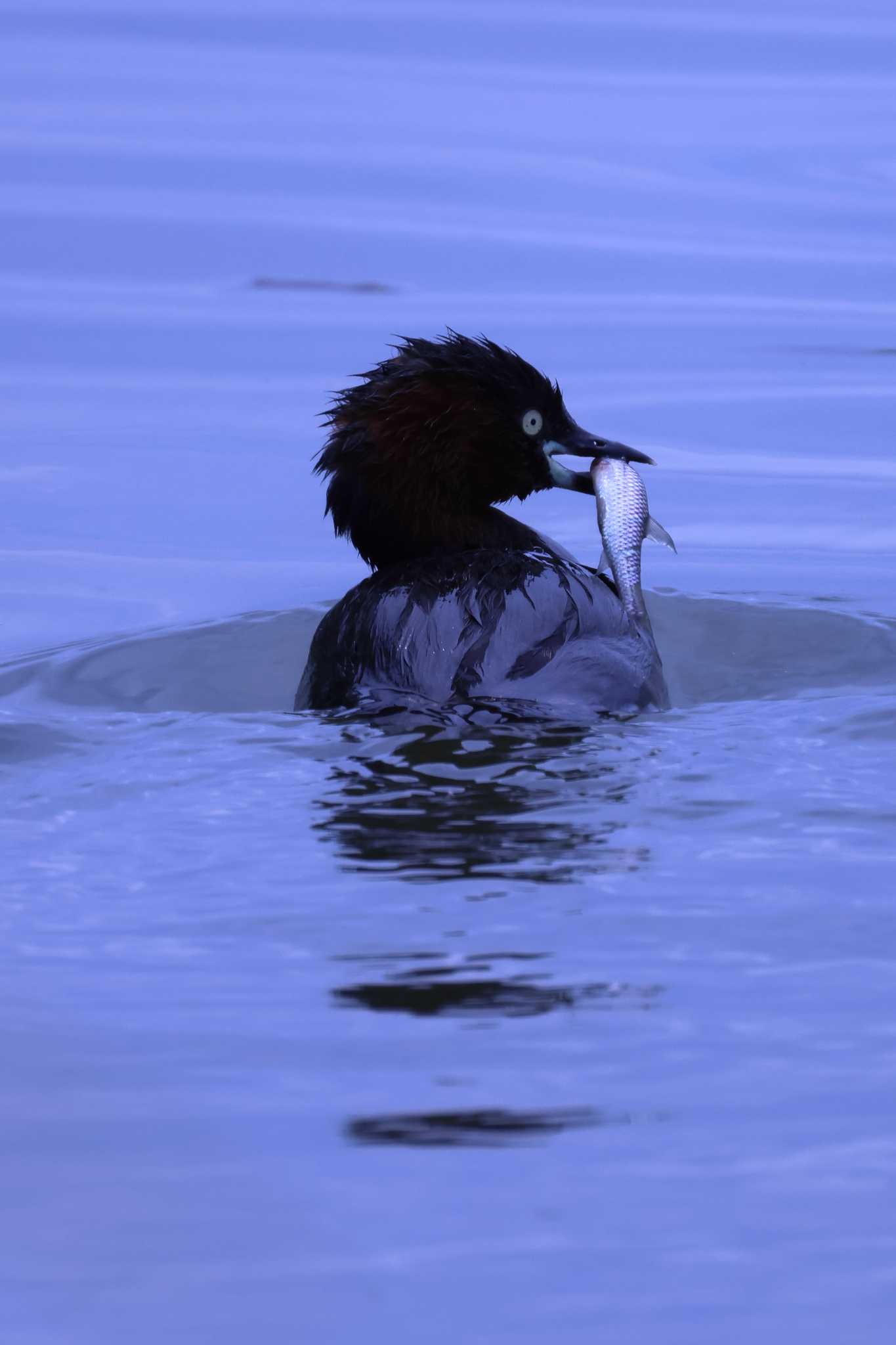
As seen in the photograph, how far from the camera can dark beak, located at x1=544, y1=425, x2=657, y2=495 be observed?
6664mm

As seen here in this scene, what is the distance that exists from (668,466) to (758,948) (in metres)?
6.08

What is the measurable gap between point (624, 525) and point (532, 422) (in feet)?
1.33

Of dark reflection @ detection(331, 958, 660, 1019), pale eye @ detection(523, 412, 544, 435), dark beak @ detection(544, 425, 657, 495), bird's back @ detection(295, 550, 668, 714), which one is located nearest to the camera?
dark reflection @ detection(331, 958, 660, 1019)

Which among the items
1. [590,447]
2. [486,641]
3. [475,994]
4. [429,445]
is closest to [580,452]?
[590,447]

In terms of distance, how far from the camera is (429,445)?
6309 millimetres

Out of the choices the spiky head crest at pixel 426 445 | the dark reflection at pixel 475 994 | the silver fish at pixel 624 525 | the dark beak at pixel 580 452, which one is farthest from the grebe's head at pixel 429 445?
the dark reflection at pixel 475 994

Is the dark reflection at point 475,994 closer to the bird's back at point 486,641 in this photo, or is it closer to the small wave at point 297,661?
the bird's back at point 486,641

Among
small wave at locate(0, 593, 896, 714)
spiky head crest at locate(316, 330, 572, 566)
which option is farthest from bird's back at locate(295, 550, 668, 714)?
small wave at locate(0, 593, 896, 714)

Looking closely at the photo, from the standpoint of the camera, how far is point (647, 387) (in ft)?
36.5

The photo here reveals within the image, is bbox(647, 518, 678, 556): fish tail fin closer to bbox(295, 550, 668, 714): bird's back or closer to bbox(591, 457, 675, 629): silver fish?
bbox(591, 457, 675, 629): silver fish

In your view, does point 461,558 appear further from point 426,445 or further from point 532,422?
point 532,422

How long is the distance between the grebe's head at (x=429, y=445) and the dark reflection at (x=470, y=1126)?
3.07 meters

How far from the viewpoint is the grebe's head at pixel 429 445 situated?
6.31 m

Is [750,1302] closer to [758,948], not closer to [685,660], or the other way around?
[758,948]
